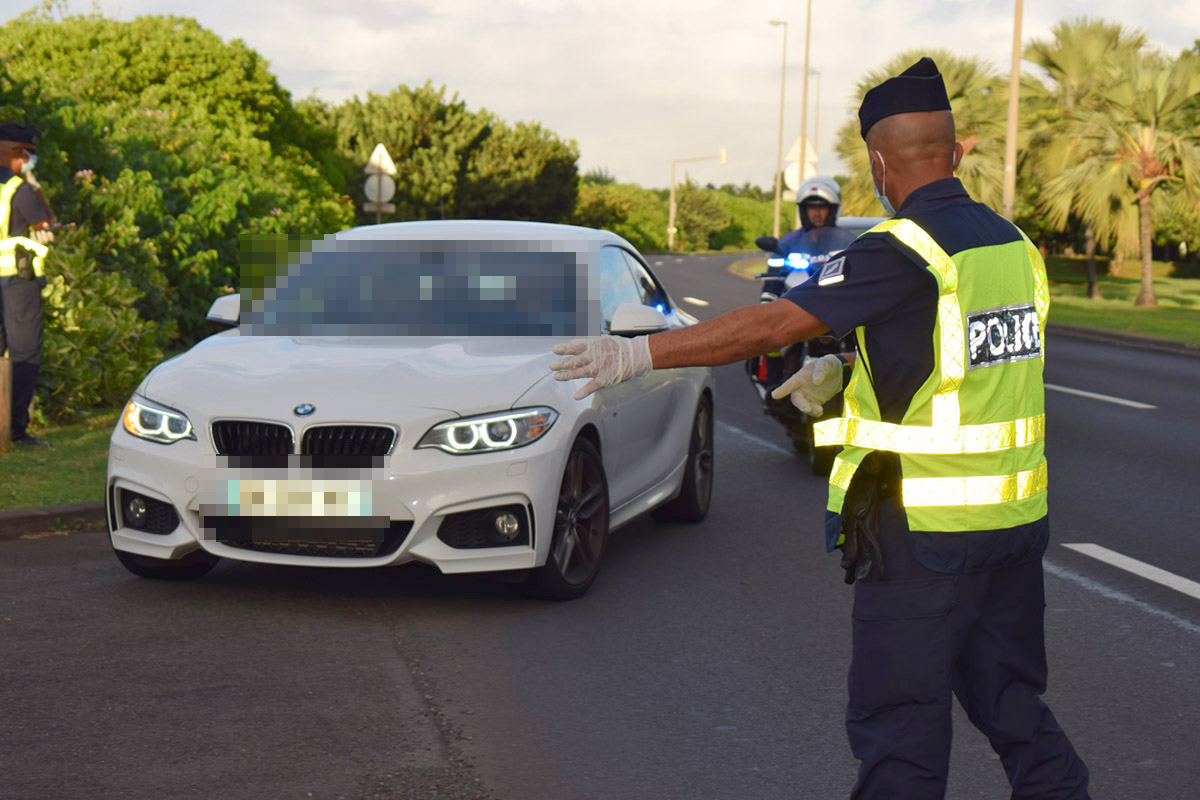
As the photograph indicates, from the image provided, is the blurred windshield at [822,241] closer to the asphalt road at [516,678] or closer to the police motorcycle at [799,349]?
the police motorcycle at [799,349]

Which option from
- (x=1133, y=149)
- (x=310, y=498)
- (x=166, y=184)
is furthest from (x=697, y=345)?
(x=1133, y=149)

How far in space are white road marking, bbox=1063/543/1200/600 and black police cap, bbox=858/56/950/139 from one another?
4.01 metres

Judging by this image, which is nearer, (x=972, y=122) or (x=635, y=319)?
(x=635, y=319)

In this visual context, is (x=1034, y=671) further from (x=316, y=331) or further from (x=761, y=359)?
(x=761, y=359)

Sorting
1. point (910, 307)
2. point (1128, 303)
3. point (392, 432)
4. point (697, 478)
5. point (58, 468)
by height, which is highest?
point (910, 307)

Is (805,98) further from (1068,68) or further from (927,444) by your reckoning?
(927,444)

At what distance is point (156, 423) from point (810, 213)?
17.6ft

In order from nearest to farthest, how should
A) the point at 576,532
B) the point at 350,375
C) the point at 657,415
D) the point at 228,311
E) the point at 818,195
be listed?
the point at 350,375 < the point at 576,532 < the point at 228,311 < the point at 657,415 < the point at 818,195

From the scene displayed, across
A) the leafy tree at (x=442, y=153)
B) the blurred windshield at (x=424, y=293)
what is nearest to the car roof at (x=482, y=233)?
Answer: the blurred windshield at (x=424, y=293)

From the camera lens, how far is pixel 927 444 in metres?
2.88

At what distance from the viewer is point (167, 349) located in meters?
14.4

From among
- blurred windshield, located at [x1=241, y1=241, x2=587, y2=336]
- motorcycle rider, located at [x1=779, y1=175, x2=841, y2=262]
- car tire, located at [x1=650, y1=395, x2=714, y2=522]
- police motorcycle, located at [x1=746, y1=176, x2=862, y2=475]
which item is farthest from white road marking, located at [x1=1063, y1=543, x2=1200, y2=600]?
motorcycle rider, located at [x1=779, y1=175, x2=841, y2=262]

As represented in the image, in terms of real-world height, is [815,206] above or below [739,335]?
above

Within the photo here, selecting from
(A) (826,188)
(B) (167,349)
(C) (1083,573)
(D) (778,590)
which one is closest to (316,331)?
(D) (778,590)
